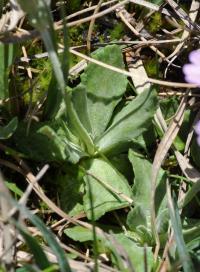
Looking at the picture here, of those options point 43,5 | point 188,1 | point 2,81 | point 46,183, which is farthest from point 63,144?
point 188,1

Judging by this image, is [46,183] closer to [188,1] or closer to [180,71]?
[180,71]

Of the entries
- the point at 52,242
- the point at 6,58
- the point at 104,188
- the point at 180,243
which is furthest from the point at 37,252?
the point at 6,58

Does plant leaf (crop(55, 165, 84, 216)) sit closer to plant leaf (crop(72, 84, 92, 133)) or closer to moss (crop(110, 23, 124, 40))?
plant leaf (crop(72, 84, 92, 133))

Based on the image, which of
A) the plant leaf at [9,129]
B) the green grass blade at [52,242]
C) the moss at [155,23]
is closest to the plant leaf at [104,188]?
the plant leaf at [9,129]

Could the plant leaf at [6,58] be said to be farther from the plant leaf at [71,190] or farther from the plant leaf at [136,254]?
the plant leaf at [136,254]

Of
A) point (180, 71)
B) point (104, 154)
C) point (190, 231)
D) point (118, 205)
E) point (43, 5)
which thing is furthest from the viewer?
point (180, 71)

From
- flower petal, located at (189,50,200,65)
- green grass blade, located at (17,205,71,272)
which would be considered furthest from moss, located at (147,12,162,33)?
green grass blade, located at (17,205,71,272)

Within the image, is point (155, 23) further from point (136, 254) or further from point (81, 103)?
point (136, 254)
